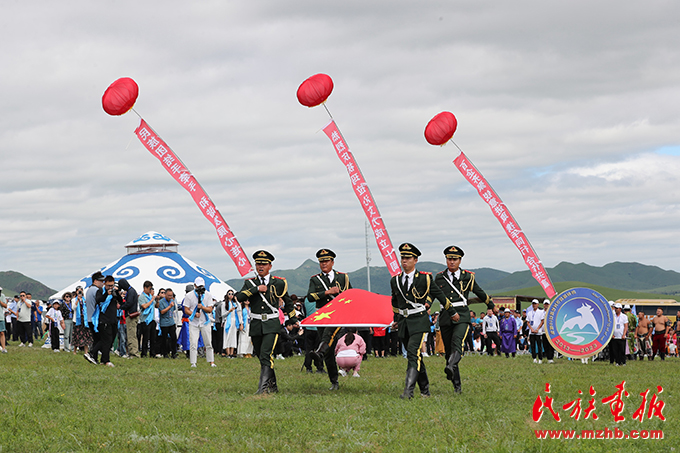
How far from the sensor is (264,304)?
1221cm

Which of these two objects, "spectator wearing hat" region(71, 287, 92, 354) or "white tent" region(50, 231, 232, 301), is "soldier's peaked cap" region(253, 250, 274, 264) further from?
"white tent" region(50, 231, 232, 301)

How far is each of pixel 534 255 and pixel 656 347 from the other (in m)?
7.83

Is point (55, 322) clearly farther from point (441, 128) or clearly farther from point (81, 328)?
point (441, 128)

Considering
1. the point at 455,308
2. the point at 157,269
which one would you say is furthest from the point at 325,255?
the point at 157,269

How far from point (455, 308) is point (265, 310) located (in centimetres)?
332

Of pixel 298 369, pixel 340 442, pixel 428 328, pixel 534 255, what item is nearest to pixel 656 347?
pixel 534 255

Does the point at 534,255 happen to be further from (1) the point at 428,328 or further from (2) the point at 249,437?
(2) the point at 249,437

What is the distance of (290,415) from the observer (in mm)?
9695

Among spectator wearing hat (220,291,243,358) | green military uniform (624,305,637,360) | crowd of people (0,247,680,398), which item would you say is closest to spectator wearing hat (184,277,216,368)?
crowd of people (0,247,680,398)

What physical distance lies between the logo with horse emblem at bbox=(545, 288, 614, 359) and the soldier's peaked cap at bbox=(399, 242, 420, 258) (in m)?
8.51

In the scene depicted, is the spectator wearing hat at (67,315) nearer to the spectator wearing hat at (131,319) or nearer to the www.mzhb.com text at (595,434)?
the spectator wearing hat at (131,319)

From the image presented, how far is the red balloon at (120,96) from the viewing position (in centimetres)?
2211

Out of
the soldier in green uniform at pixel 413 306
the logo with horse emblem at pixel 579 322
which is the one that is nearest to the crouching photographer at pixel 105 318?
the soldier in green uniform at pixel 413 306

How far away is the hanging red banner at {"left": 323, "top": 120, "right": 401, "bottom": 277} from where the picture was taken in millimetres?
21672
